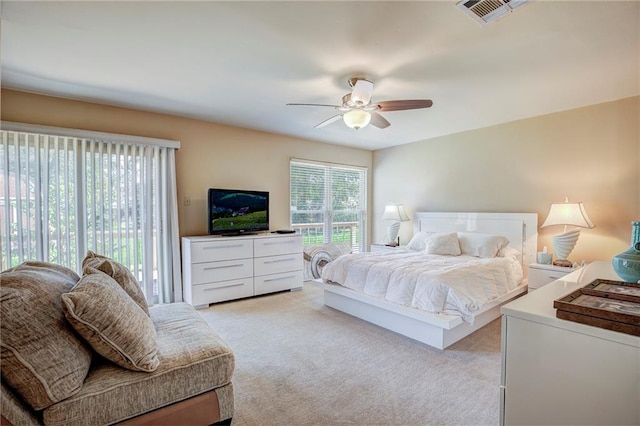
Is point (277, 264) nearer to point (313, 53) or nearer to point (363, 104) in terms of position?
point (363, 104)

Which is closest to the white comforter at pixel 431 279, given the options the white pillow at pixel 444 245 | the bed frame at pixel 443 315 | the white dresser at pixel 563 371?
the bed frame at pixel 443 315

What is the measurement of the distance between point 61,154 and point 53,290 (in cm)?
254

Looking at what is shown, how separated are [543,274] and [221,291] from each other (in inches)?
155

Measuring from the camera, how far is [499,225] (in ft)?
13.9

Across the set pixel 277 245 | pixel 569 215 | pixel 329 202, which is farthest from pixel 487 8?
pixel 329 202

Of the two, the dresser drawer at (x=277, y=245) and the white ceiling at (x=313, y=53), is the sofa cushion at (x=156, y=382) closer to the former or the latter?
the white ceiling at (x=313, y=53)

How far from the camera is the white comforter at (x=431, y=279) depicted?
263cm

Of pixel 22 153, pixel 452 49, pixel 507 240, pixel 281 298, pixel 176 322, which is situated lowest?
pixel 281 298

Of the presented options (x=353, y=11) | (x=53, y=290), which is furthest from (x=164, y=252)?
(x=353, y=11)

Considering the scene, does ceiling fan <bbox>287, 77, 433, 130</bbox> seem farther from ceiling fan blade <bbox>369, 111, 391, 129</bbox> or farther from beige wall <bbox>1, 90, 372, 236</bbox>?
beige wall <bbox>1, 90, 372, 236</bbox>

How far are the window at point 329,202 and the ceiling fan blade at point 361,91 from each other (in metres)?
2.63

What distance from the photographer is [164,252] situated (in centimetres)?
382

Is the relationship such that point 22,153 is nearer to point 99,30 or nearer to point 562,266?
point 99,30

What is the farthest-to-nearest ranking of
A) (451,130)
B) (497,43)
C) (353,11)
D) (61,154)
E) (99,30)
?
(451,130), (61,154), (497,43), (99,30), (353,11)
